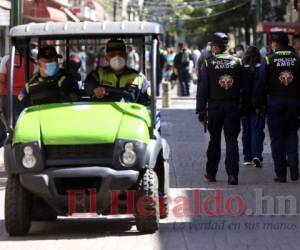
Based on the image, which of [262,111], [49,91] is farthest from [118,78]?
[262,111]

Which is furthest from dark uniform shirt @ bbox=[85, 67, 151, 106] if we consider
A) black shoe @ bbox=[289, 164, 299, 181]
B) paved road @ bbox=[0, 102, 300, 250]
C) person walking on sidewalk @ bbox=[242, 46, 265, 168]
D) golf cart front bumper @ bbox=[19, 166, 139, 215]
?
person walking on sidewalk @ bbox=[242, 46, 265, 168]

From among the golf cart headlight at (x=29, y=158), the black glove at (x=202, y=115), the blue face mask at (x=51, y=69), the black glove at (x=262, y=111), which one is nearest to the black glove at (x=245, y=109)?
the black glove at (x=262, y=111)

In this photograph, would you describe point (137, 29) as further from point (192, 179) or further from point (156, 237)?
point (192, 179)

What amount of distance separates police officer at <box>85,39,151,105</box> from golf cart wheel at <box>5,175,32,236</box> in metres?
1.21

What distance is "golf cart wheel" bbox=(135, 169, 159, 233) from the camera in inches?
351

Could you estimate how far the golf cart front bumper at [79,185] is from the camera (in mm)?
8688

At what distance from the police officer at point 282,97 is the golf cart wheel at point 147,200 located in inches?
158

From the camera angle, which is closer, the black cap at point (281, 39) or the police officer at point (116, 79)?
the police officer at point (116, 79)

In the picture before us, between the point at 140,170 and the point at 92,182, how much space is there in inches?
17.0

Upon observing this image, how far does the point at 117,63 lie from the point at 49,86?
69cm

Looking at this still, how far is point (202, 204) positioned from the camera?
35.8ft

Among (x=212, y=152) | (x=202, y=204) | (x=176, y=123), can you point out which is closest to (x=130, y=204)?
(x=202, y=204)

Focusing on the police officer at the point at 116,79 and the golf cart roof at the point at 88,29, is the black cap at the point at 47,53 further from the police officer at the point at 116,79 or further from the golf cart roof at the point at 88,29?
the police officer at the point at 116,79

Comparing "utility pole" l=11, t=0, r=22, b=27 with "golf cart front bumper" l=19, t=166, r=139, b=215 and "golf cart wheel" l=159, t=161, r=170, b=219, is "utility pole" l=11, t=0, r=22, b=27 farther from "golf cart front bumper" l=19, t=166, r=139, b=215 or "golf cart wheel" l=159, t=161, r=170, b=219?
"golf cart front bumper" l=19, t=166, r=139, b=215
